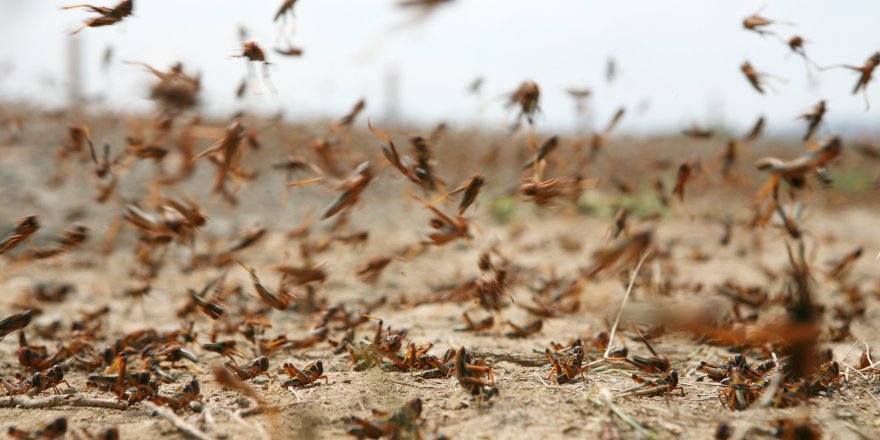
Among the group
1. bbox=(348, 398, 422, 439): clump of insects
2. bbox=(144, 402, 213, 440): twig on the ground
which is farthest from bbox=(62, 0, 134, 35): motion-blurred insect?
bbox=(348, 398, 422, 439): clump of insects

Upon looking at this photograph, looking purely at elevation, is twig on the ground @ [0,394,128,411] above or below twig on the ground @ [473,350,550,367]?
above

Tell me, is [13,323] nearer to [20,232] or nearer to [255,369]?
[20,232]

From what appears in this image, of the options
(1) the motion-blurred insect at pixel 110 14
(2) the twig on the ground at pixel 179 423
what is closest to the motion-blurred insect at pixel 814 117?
(2) the twig on the ground at pixel 179 423

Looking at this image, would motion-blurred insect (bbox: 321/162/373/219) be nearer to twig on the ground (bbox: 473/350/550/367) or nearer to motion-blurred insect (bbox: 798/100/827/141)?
twig on the ground (bbox: 473/350/550/367)

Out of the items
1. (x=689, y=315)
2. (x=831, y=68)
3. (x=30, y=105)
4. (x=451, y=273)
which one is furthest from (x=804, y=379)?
(x=30, y=105)

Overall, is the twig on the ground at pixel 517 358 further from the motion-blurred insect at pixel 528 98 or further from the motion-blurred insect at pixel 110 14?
the motion-blurred insect at pixel 110 14
